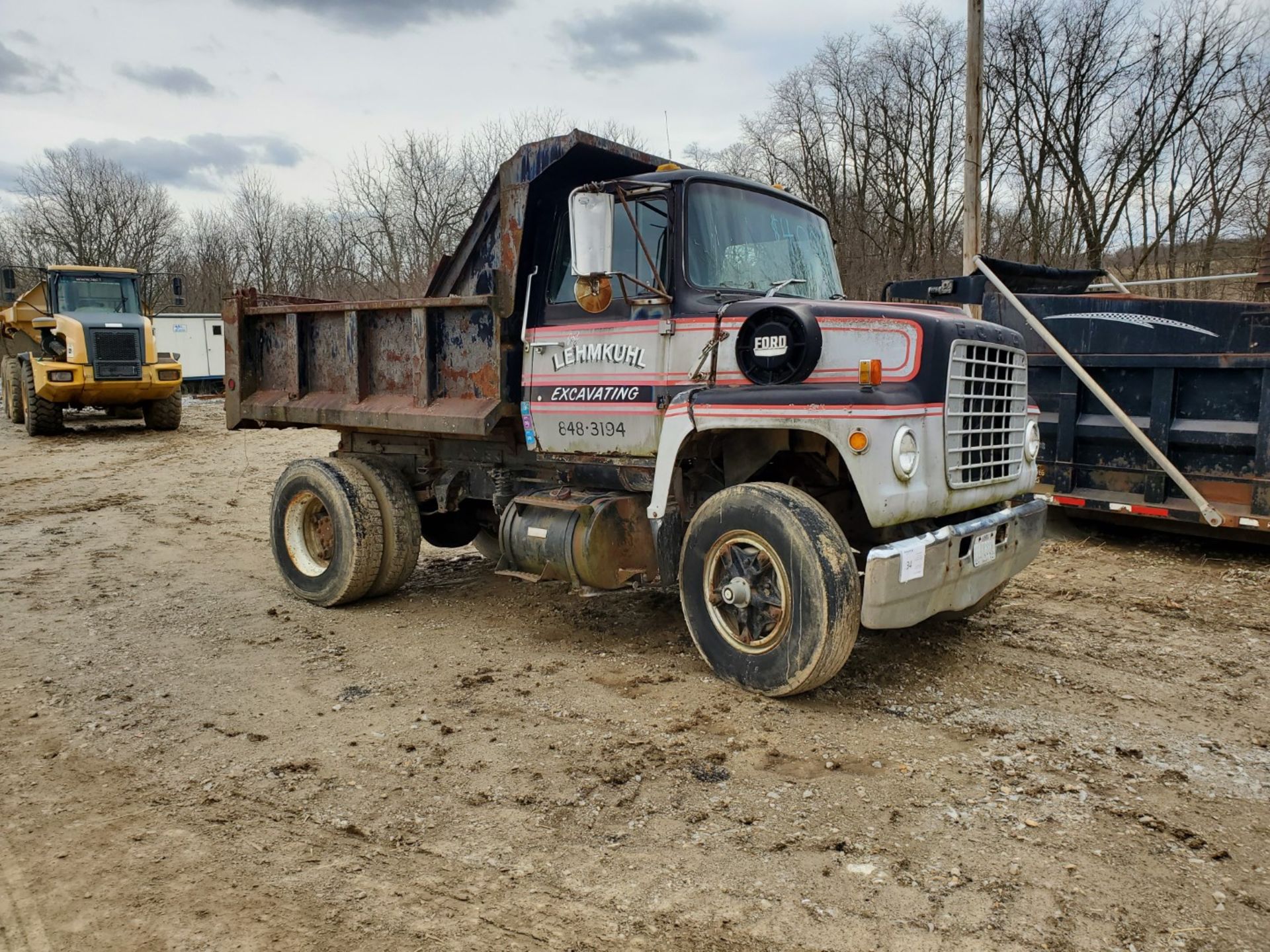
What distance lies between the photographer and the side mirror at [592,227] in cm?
451

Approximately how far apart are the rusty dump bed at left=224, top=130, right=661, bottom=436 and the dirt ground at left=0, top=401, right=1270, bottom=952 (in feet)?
4.59

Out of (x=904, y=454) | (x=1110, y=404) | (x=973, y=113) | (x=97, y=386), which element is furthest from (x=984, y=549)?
(x=97, y=386)

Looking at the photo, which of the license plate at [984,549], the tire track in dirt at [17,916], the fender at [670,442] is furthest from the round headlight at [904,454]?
the tire track in dirt at [17,916]

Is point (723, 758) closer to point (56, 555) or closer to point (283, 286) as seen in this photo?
point (56, 555)

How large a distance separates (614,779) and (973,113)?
1141cm

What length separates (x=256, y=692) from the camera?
15.6 feet

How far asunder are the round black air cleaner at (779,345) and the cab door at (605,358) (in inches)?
20.7

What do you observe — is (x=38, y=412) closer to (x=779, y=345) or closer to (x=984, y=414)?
(x=779, y=345)

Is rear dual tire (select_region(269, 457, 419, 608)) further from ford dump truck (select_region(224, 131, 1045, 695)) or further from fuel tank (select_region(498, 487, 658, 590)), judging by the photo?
fuel tank (select_region(498, 487, 658, 590))

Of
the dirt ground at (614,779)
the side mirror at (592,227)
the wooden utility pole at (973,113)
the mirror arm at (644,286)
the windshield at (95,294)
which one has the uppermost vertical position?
the wooden utility pole at (973,113)

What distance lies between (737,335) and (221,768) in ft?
9.87

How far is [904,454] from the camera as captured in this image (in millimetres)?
4074

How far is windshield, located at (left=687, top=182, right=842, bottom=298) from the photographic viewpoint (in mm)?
4898

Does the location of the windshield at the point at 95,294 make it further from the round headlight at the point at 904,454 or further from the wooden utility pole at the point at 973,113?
the round headlight at the point at 904,454
